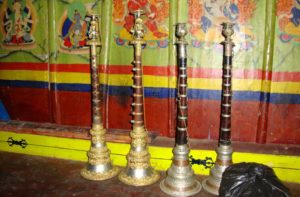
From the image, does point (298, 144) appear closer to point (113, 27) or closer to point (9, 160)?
point (113, 27)

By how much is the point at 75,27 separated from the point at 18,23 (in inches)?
27.0

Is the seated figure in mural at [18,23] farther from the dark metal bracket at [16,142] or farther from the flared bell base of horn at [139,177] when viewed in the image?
the flared bell base of horn at [139,177]

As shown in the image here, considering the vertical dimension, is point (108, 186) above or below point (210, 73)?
below

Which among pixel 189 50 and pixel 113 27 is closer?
pixel 189 50

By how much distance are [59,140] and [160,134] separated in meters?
0.97

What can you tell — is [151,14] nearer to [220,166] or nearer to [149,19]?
[149,19]

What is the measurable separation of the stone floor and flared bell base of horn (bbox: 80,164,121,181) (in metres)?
0.04

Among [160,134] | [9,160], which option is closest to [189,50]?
[160,134]

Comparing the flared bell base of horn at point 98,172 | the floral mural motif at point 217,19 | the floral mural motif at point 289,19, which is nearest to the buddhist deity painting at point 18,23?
the flared bell base of horn at point 98,172

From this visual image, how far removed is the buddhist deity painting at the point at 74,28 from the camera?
259 cm

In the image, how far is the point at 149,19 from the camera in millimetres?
2385

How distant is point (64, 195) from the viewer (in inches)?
77.9

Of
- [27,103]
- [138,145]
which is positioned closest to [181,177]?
[138,145]

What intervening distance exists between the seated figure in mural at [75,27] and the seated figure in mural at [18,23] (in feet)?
1.37
